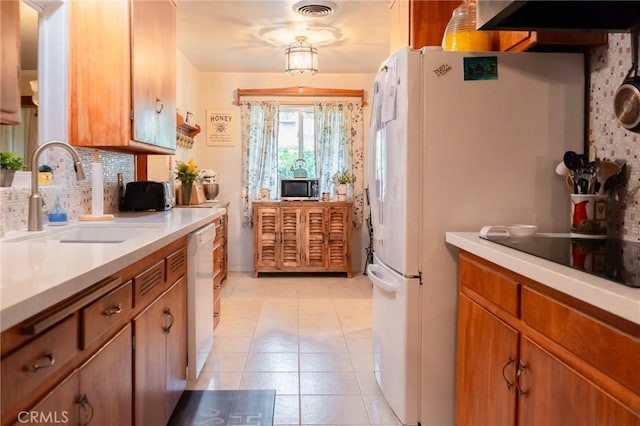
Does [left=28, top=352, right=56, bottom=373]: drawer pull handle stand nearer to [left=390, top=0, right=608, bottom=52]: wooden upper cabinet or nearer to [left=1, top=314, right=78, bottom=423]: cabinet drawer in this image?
[left=1, top=314, right=78, bottom=423]: cabinet drawer

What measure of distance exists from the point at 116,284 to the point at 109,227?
914mm

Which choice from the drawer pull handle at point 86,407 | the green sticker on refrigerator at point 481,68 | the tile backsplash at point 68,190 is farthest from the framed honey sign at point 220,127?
the drawer pull handle at point 86,407

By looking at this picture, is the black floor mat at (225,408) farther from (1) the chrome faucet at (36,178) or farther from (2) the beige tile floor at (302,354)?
(1) the chrome faucet at (36,178)

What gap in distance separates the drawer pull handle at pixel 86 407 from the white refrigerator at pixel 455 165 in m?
1.27

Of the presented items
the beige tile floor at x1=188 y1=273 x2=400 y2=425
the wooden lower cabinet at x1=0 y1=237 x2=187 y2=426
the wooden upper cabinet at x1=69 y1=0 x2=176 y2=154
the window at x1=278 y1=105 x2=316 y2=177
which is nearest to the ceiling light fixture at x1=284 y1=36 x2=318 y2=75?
the window at x1=278 y1=105 x2=316 y2=177

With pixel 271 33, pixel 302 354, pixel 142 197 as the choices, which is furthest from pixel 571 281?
pixel 271 33

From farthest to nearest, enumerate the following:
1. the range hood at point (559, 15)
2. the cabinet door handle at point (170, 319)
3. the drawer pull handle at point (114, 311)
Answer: the cabinet door handle at point (170, 319) → the range hood at point (559, 15) → the drawer pull handle at point (114, 311)

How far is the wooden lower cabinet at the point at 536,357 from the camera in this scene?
3.06 feet

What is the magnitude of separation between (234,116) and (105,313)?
15.2 ft

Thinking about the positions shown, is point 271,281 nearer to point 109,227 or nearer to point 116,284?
A: point 109,227

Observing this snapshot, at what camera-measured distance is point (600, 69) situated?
189 centimetres

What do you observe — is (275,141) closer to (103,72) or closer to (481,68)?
(103,72)

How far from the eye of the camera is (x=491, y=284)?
155 centimetres

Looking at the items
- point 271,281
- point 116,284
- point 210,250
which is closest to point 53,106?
point 210,250
